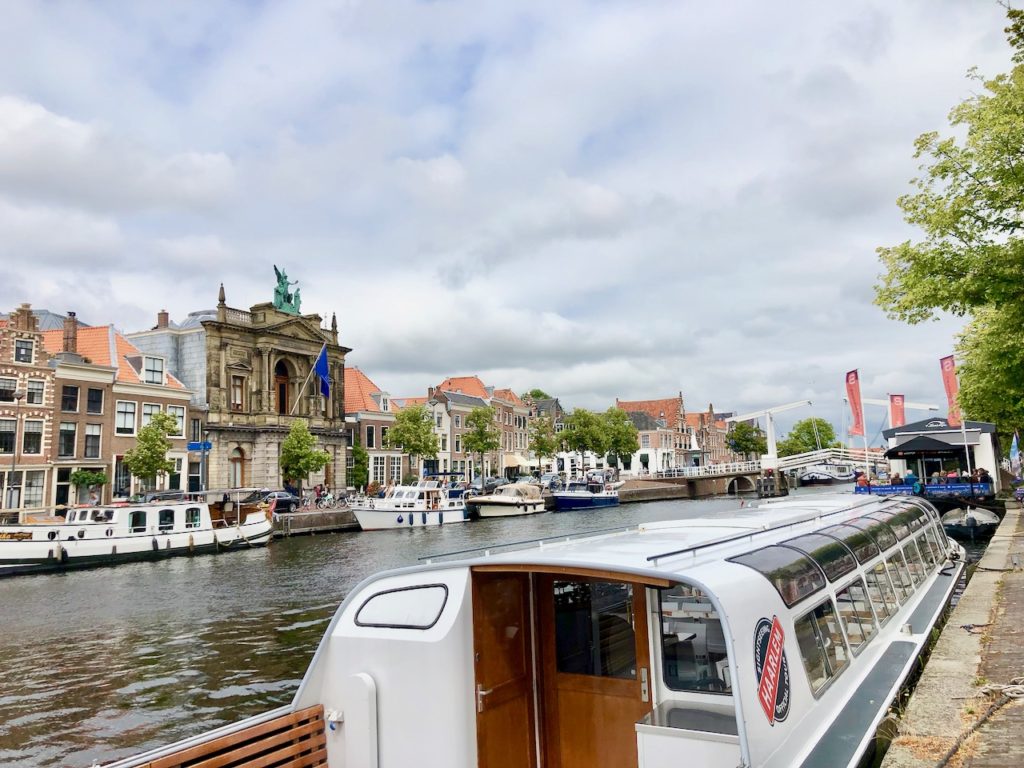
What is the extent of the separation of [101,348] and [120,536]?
15779 mm

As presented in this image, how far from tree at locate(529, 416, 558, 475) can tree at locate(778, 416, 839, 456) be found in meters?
63.7

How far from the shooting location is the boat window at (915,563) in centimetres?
1141

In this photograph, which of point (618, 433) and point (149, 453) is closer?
point (149, 453)

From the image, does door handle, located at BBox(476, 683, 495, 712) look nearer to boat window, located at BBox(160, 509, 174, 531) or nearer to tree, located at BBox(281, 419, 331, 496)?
boat window, located at BBox(160, 509, 174, 531)

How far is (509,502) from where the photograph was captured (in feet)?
161

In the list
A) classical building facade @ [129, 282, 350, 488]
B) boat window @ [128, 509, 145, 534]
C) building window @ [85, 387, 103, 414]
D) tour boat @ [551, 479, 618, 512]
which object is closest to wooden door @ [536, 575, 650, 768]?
boat window @ [128, 509, 145, 534]

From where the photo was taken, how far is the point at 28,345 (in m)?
34.2

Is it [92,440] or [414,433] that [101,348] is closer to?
[92,440]

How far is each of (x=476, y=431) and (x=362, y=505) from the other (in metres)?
21.6

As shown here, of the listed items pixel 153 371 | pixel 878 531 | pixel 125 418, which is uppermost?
pixel 153 371

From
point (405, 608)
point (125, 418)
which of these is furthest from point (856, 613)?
point (125, 418)

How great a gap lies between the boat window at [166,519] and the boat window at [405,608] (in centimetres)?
2655

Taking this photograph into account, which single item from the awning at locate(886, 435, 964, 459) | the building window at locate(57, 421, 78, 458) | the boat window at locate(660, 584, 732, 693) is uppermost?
the building window at locate(57, 421, 78, 458)

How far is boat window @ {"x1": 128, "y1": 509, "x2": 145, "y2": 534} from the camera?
92.7 ft
